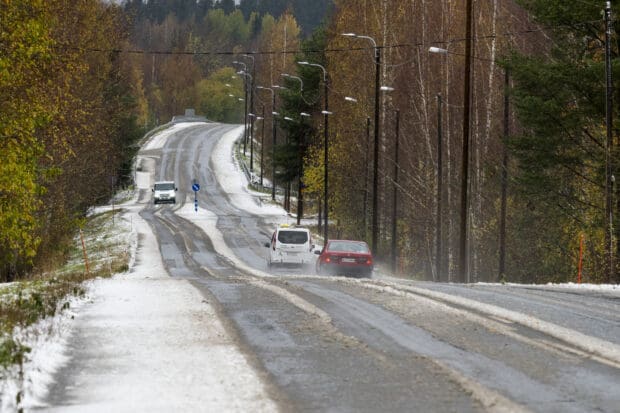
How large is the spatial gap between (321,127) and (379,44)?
16.0m

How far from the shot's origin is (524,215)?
4747 cm

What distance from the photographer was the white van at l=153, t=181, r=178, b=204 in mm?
94750

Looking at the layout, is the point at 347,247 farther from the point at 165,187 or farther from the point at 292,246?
the point at 165,187

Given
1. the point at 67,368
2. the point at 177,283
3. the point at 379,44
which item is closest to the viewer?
the point at 67,368

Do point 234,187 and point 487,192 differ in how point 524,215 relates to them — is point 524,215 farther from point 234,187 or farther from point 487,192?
point 234,187

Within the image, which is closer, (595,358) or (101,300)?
(595,358)

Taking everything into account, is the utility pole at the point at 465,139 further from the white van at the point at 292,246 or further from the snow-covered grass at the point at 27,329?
the snow-covered grass at the point at 27,329

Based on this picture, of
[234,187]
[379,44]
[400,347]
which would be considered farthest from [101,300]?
[234,187]

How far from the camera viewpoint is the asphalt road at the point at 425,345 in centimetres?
984

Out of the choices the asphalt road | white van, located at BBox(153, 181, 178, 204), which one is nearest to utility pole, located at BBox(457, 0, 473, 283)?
the asphalt road

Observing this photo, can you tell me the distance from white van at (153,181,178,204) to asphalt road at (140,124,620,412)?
7207 centimetres

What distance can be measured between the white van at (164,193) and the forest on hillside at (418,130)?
489 cm

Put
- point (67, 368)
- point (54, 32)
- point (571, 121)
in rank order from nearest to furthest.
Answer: point (67, 368) < point (571, 121) < point (54, 32)

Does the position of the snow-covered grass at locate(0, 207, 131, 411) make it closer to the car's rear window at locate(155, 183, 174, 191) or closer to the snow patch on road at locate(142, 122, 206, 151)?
the car's rear window at locate(155, 183, 174, 191)
